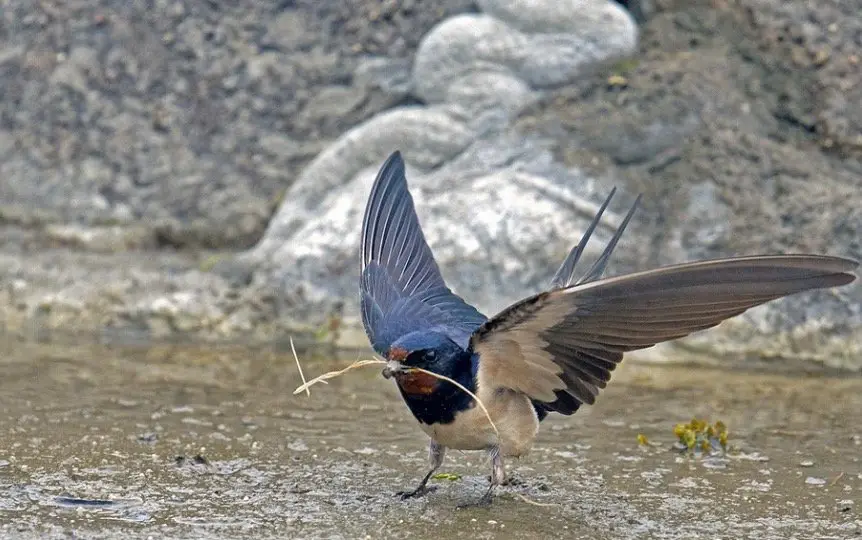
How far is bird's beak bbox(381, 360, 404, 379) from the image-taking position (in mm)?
3143

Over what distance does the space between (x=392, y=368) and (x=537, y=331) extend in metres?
0.37

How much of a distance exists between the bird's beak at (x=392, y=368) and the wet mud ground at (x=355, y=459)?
417 millimetres

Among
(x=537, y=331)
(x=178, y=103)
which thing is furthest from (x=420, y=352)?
(x=178, y=103)

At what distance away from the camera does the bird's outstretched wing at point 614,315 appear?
2.80m

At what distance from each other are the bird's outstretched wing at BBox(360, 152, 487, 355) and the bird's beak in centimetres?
48

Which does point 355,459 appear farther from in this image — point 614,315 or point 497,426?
point 614,315

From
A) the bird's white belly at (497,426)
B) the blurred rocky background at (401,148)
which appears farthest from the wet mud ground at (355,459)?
the blurred rocky background at (401,148)

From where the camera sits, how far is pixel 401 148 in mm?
6152

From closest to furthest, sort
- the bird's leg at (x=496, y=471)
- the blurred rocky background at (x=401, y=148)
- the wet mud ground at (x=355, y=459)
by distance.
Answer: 1. the wet mud ground at (x=355, y=459)
2. the bird's leg at (x=496, y=471)
3. the blurred rocky background at (x=401, y=148)

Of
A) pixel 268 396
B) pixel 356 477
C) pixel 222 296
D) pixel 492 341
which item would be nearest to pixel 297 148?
pixel 222 296

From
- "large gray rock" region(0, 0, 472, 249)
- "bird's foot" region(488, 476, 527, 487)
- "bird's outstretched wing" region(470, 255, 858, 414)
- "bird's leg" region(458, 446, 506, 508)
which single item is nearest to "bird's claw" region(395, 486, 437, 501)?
"bird's leg" region(458, 446, 506, 508)

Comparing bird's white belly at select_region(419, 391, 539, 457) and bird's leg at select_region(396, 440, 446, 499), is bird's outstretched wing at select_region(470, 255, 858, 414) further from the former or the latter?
bird's leg at select_region(396, 440, 446, 499)

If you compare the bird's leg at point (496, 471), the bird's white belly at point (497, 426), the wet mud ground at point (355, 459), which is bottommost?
the wet mud ground at point (355, 459)

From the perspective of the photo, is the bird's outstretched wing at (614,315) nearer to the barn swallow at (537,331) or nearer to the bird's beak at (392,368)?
the barn swallow at (537,331)
